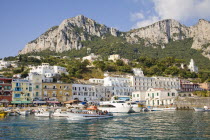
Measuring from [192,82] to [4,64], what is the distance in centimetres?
9421

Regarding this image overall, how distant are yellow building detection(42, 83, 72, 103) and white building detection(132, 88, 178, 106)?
2723 centimetres

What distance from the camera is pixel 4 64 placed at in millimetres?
124500

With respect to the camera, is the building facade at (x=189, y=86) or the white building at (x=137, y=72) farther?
the white building at (x=137, y=72)

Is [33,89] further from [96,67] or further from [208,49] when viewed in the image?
[208,49]

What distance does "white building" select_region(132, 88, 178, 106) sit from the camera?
89344 millimetres

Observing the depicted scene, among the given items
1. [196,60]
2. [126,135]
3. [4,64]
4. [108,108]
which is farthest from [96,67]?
[126,135]

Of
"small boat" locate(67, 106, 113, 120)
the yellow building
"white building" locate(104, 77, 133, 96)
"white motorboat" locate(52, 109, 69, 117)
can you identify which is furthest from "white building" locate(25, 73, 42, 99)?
"small boat" locate(67, 106, 113, 120)

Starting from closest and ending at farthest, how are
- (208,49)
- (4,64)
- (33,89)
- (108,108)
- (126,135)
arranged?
(126,135) → (108,108) → (33,89) → (4,64) → (208,49)

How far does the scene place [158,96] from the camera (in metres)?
91.9

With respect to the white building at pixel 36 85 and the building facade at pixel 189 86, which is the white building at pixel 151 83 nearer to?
the building facade at pixel 189 86

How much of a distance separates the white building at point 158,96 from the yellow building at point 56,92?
2723 cm

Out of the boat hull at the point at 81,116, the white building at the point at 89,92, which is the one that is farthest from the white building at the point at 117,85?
the boat hull at the point at 81,116

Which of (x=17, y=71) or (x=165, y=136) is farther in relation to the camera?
(x=17, y=71)

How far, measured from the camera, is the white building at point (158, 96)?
89344 mm
